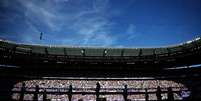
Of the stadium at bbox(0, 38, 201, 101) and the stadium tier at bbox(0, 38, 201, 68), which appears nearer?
the stadium at bbox(0, 38, 201, 101)

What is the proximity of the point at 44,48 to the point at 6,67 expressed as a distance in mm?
4429

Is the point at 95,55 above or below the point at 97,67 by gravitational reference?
above

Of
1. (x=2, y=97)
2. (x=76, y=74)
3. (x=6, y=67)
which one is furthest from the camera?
(x=76, y=74)

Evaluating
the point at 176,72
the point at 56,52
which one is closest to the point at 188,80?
the point at 176,72

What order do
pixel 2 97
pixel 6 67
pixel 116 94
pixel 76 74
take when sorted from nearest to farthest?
pixel 2 97 → pixel 116 94 → pixel 6 67 → pixel 76 74

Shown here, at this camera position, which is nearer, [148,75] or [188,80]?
[188,80]

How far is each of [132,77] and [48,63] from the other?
956cm

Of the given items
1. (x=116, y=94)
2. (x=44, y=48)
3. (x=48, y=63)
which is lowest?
(x=116, y=94)

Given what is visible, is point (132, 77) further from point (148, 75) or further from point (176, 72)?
point (176, 72)

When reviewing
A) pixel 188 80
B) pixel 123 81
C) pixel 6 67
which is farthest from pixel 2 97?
pixel 188 80

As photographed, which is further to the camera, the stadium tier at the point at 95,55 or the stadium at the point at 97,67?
the stadium tier at the point at 95,55

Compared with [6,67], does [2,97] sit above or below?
below

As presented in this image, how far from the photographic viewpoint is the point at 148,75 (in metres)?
26.3

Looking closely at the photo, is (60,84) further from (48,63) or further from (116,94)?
(116,94)
